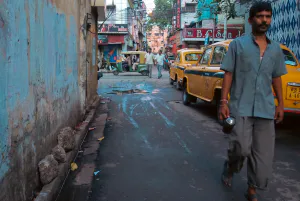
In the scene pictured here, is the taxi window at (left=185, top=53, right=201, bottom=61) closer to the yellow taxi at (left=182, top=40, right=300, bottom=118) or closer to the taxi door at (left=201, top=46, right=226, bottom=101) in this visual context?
the yellow taxi at (left=182, top=40, right=300, bottom=118)

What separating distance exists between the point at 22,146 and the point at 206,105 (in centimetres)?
786

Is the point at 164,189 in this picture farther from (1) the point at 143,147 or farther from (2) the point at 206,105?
→ (2) the point at 206,105

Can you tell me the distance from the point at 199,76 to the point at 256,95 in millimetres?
5140

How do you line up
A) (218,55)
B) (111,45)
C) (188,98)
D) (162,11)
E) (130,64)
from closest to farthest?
(218,55), (188,98), (130,64), (111,45), (162,11)

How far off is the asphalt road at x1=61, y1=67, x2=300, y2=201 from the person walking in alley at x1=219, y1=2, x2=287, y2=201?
52cm

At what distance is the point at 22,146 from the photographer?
2926 millimetres

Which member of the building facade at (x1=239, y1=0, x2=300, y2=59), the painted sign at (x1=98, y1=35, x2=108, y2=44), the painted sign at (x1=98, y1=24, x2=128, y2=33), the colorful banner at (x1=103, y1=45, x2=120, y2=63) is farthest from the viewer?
the colorful banner at (x1=103, y1=45, x2=120, y2=63)

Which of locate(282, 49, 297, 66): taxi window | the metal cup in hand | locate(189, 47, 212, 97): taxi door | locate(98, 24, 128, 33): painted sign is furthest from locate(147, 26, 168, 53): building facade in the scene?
the metal cup in hand

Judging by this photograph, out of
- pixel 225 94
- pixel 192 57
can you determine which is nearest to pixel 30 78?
pixel 225 94

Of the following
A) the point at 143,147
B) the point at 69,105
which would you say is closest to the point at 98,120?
the point at 69,105

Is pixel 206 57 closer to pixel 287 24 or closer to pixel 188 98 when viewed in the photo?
pixel 188 98

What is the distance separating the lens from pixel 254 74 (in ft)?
10.1

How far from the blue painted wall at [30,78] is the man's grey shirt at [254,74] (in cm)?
200

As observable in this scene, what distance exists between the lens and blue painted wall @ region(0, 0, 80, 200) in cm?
253
